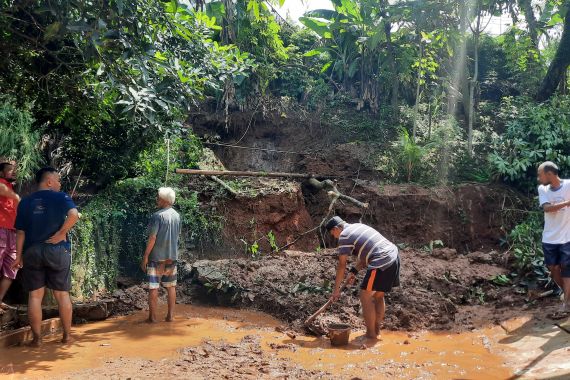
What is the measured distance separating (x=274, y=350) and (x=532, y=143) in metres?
9.79

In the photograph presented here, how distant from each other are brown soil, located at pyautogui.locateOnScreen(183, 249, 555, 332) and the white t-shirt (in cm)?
120

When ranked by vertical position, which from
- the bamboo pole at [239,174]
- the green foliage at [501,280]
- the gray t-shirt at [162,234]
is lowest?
the green foliage at [501,280]

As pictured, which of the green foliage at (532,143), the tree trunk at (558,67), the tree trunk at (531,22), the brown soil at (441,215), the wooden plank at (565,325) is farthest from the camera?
the tree trunk at (531,22)

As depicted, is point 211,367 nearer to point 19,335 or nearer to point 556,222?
point 19,335

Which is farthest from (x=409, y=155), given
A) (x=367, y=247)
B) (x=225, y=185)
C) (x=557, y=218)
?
(x=367, y=247)

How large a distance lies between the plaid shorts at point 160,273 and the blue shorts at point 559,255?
468 cm

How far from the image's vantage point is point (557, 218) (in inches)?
240

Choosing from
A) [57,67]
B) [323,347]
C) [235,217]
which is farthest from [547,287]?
[57,67]

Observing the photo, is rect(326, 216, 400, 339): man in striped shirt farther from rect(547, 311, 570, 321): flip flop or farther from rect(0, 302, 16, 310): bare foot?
rect(0, 302, 16, 310): bare foot

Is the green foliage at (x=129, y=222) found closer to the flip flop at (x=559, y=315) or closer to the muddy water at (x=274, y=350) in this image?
the muddy water at (x=274, y=350)

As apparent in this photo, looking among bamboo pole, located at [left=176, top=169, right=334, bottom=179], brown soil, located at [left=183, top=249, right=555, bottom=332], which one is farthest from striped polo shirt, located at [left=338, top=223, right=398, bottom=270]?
bamboo pole, located at [left=176, top=169, right=334, bottom=179]

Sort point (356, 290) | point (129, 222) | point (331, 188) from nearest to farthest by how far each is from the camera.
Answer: point (356, 290)
point (129, 222)
point (331, 188)

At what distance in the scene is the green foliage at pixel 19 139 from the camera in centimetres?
1040

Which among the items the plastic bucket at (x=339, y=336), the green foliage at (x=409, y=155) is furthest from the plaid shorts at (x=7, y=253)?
the green foliage at (x=409, y=155)
